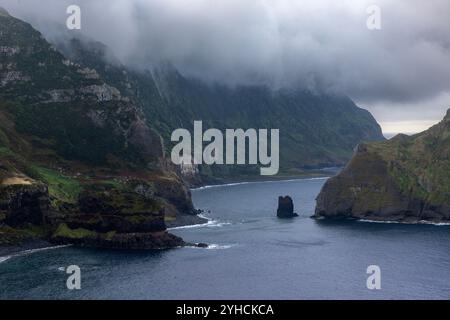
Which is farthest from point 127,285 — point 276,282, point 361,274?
point 361,274

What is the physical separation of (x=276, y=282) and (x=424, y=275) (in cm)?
4317

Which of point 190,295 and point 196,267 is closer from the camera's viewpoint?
point 190,295

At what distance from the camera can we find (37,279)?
586 feet
